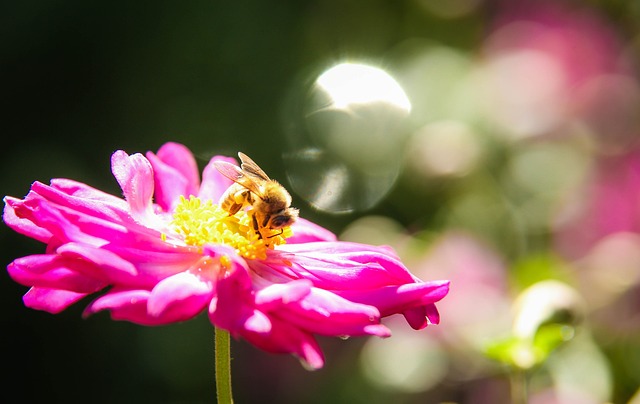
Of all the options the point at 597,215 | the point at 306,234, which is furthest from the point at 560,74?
the point at 306,234

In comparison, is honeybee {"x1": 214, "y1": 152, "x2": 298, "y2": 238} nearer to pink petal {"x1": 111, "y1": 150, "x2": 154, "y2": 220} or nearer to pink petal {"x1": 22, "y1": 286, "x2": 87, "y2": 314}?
pink petal {"x1": 111, "y1": 150, "x2": 154, "y2": 220}

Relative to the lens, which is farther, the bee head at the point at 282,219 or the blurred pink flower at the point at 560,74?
the blurred pink flower at the point at 560,74

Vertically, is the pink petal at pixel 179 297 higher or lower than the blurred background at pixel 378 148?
lower

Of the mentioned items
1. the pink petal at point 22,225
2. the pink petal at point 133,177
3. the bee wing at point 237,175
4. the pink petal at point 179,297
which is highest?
the bee wing at point 237,175

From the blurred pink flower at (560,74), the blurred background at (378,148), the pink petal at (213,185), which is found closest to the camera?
the pink petal at (213,185)

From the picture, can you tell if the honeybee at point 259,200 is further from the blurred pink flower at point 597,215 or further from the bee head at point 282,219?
the blurred pink flower at point 597,215

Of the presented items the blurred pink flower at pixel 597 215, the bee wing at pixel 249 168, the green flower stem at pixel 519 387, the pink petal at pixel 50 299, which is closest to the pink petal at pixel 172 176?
the bee wing at pixel 249 168
